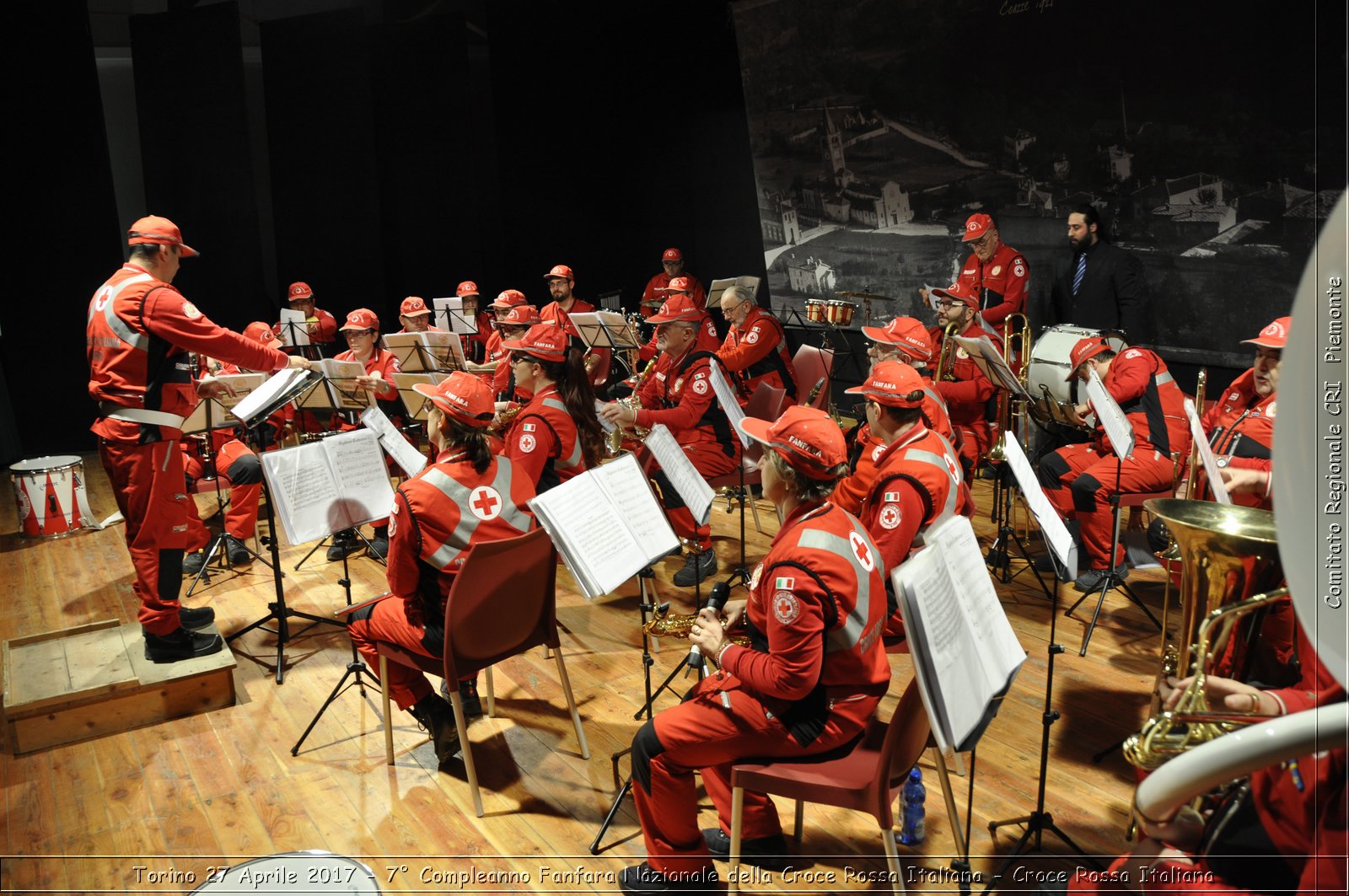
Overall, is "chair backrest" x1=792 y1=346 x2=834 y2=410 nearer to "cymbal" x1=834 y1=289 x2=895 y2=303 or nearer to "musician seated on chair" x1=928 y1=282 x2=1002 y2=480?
"musician seated on chair" x1=928 y1=282 x2=1002 y2=480

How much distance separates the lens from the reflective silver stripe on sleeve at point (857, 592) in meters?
2.80

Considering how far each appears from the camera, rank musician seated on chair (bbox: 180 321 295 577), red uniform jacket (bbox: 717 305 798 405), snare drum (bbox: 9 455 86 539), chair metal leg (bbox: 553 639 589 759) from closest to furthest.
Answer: chair metal leg (bbox: 553 639 589 759) → musician seated on chair (bbox: 180 321 295 577) → red uniform jacket (bbox: 717 305 798 405) → snare drum (bbox: 9 455 86 539)

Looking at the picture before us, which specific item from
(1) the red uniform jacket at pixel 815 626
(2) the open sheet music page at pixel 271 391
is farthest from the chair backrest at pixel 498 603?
(2) the open sheet music page at pixel 271 391

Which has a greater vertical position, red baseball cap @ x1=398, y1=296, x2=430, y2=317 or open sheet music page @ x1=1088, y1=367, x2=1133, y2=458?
red baseball cap @ x1=398, y1=296, x2=430, y2=317

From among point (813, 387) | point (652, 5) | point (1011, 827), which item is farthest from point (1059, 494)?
point (652, 5)

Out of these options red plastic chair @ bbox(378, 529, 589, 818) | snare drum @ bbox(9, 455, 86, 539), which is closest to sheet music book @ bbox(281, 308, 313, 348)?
snare drum @ bbox(9, 455, 86, 539)

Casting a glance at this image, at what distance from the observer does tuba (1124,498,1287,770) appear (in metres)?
1.95

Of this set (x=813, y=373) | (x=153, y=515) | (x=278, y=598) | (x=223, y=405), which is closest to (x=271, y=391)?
(x=153, y=515)

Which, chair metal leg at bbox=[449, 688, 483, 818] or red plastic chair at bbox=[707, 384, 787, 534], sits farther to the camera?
red plastic chair at bbox=[707, 384, 787, 534]

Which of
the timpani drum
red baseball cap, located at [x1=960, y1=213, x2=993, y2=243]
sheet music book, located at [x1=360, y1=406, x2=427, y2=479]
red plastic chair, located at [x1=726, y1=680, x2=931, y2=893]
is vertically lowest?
red plastic chair, located at [x1=726, y1=680, x2=931, y2=893]

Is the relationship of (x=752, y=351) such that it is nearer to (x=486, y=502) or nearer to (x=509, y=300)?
(x=509, y=300)

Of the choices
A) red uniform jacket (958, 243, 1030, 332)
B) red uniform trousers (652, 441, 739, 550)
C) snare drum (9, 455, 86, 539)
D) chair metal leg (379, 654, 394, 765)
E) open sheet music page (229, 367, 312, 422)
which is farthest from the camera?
red uniform jacket (958, 243, 1030, 332)

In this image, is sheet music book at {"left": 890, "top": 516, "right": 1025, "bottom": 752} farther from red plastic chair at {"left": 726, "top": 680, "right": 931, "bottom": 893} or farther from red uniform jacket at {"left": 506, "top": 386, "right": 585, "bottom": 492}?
red uniform jacket at {"left": 506, "top": 386, "right": 585, "bottom": 492}

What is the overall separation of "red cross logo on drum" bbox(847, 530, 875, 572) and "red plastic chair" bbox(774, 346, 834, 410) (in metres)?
4.46
